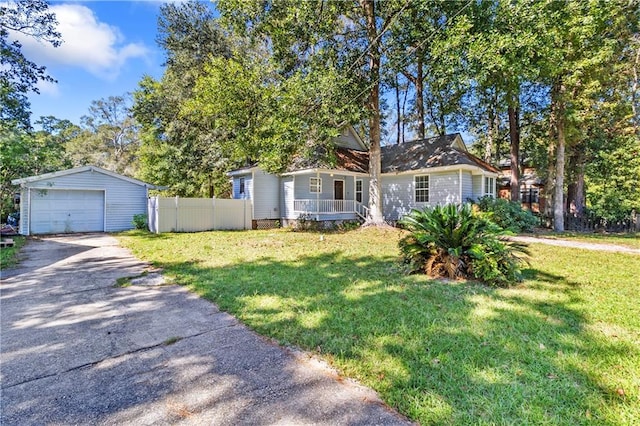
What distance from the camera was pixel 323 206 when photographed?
16406 mm

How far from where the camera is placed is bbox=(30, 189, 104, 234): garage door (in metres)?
13.0

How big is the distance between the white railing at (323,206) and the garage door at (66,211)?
944cm

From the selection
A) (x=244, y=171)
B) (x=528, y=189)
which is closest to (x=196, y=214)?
(x=244, y=171)

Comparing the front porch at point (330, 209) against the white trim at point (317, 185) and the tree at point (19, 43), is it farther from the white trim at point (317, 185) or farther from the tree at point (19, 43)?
the tree at point (19, 43)

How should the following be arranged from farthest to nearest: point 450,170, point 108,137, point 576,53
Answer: point 108,137 → point 450,170 → point 576,53

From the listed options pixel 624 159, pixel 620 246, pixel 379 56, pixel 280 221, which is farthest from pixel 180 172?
pixel 624 159

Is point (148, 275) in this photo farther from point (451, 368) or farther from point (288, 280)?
point (451, 368)

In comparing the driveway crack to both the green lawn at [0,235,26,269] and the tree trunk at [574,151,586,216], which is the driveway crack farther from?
the tree trunk at [574,151,586,216]

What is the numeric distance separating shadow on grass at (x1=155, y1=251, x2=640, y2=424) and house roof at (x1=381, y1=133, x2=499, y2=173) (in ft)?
33.2

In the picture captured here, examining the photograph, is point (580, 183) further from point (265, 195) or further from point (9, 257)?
point (9, 257)

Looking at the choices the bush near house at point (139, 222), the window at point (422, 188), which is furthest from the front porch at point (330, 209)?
the bush near house at point (139, 222)

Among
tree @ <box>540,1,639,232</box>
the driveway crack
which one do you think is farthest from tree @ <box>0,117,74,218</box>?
tree @ <box>540,1,639,232</box>

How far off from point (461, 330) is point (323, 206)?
13125mm

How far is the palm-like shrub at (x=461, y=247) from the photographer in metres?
5.25
